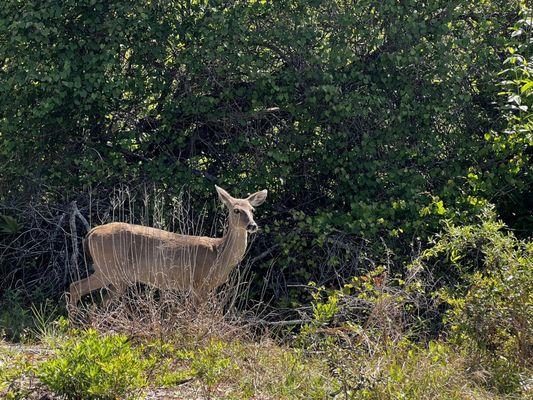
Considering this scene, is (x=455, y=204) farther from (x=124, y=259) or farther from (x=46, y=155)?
(x=46, y=155)

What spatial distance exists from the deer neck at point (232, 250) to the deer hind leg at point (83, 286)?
4.21 feet

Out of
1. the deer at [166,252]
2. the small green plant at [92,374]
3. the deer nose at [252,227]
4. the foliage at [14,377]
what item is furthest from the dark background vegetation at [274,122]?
the small green plant at [92,374]

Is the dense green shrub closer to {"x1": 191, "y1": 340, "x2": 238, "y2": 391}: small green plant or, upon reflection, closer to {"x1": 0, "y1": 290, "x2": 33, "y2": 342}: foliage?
{"x1": 0, "y1": 290, "x2": 33, "y2": 342}: foliage

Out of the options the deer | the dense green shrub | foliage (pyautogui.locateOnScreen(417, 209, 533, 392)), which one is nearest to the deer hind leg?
the deer

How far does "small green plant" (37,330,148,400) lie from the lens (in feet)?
19.6

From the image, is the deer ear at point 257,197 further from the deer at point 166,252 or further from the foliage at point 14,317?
the foliage at point 14,317

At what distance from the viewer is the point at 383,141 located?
1038 cm

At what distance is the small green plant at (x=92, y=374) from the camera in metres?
5.96

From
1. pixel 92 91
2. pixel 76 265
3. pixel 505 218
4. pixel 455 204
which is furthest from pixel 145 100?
pixel 505 218

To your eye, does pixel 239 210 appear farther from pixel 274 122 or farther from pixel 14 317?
pixel 14 317

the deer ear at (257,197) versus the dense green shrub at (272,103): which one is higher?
the dense green shrub at (272,103)

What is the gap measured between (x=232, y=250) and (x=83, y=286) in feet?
5.39

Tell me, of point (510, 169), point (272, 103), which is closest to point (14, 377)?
point (272, 103)

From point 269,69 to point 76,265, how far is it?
320 cm
